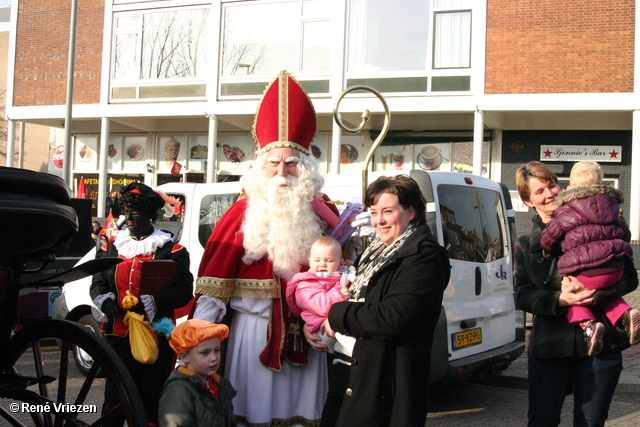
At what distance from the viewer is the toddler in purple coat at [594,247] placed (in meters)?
3.14

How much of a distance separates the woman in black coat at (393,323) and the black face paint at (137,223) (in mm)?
2011

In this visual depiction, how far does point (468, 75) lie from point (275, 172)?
1409 cm

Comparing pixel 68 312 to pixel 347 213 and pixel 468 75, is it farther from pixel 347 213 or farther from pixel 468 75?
pixel 468 75

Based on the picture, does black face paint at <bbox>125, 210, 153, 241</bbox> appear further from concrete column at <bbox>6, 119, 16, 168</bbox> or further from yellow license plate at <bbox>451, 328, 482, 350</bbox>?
concrete column at <bbox>6, 119, 16, 168</bbox>

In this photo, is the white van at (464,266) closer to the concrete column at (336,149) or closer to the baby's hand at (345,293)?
the baby's hand at (345,293)

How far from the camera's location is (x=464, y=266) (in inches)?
230

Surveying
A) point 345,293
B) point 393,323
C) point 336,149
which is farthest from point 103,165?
Result: point 393,323

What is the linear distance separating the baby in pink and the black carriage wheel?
89cm

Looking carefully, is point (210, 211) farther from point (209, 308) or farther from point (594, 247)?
point (594, 247)

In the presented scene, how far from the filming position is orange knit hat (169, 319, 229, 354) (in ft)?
10.1

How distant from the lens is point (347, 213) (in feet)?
12.0

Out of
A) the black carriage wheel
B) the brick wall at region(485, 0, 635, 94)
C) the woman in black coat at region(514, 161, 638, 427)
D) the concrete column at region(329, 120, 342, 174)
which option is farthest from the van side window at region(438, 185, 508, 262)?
the concrete column at region(329, 120, 342, 174)

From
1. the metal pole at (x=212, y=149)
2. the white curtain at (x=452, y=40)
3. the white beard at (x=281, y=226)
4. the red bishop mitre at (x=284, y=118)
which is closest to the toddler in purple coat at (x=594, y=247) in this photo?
the white beard at (x=281, y=226)

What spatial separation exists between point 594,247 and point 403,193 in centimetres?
102
